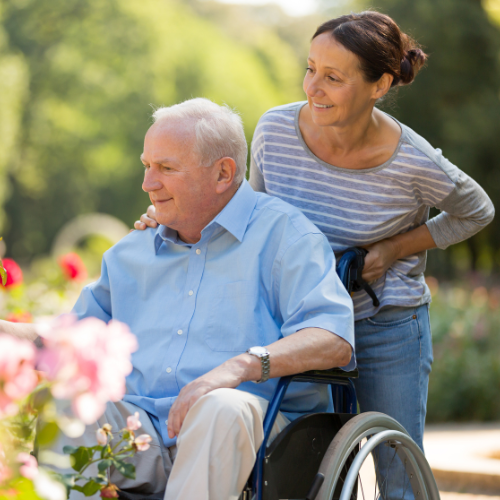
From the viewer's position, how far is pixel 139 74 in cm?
2755

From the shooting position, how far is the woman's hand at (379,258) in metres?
2.38

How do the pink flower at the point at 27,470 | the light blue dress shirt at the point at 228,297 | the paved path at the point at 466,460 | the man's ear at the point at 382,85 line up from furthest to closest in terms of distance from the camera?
the paved path at the point at 466,460
the man's ear at the point at 382,85
the light blue dress shirt at the point at 228,297
the pink flower at the point at 27,470

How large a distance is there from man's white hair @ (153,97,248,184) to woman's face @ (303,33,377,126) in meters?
0.27

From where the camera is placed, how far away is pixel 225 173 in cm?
226

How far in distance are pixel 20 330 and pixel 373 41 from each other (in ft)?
4.72

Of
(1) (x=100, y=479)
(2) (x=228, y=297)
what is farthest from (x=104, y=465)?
(2) (x=228, y=297)

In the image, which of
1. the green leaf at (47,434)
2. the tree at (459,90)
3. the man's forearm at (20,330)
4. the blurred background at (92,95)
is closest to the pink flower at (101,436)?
the green leaf at (47,434)

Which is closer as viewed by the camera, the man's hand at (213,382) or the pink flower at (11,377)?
the pink flower at (11,377)

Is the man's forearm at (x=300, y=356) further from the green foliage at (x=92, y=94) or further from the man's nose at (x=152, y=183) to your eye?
the green foliage at (x=92, y=94)

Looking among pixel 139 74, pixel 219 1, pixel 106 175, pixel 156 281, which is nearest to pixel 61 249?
pixel 106 175

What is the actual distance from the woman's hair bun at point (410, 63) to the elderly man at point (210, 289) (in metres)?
0.61

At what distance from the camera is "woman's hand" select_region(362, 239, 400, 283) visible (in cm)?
238

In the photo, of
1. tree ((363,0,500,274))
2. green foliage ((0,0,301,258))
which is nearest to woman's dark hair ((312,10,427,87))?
tree ((363,0,500,274))

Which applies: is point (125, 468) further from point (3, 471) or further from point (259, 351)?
point (259, 351)
